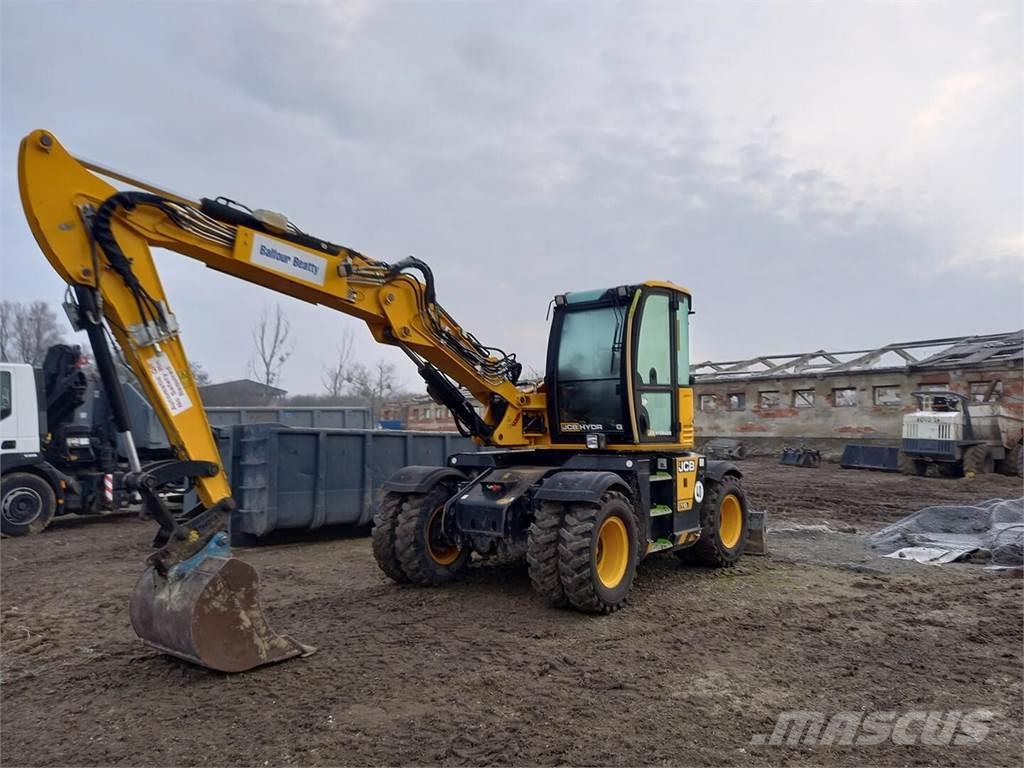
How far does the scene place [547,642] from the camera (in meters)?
5.56

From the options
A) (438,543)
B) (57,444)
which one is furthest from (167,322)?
(57,444)

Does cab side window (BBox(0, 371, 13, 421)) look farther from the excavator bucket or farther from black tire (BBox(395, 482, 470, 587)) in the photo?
the excavator bucket

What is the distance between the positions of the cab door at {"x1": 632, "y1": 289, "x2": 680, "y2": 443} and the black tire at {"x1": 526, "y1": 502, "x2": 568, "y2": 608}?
1.49 meters

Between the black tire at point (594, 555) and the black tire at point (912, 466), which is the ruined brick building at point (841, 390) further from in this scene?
the black tire at point (594, 555)

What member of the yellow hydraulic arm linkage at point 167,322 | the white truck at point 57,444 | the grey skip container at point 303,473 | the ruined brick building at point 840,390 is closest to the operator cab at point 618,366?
the yellow hydraulic arm linkage at point 167,322

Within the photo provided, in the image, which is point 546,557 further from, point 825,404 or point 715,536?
point 825,404

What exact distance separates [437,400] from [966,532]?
736 centimetres

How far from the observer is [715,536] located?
321 inches

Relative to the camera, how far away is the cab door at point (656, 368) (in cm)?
730

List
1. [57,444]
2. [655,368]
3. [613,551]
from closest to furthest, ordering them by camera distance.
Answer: [613,551] → [655,368] → [57,444]

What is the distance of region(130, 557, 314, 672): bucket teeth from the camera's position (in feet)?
15.0

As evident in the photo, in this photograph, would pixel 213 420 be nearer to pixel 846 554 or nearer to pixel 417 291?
pixel 417 291

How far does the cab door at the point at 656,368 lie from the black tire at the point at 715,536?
3.27 ft

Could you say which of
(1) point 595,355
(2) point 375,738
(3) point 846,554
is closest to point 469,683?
(2) point 375,738
